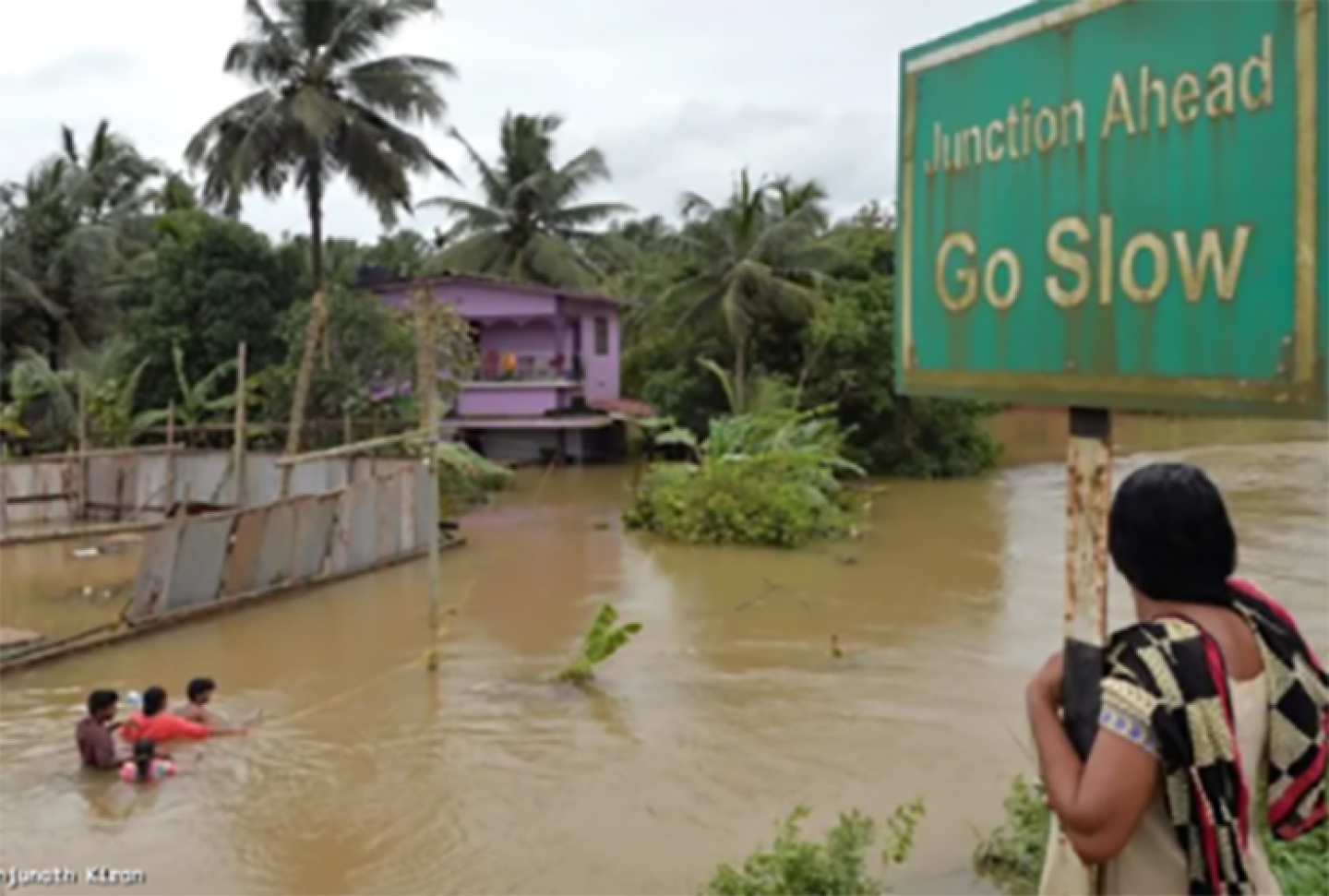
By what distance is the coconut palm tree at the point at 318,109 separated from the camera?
2425 cm

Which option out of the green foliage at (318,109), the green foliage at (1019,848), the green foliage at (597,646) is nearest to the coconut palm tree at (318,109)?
the green foliage at (318,109)

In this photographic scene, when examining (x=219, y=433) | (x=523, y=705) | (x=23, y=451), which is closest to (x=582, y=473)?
(x=219, y=433)

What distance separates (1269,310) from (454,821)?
645 centimetres

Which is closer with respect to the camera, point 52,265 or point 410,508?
point 410,508

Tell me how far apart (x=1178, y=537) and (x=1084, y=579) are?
0.98 ft

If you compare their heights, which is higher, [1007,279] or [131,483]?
[1007,279]

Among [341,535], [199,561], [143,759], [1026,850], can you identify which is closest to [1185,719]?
[1026,850]

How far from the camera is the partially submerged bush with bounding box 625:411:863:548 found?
57.4ft

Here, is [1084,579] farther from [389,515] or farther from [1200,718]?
[389,515]

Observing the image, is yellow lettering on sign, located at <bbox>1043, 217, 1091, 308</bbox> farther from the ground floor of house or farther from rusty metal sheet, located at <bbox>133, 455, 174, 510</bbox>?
the ground floor of house

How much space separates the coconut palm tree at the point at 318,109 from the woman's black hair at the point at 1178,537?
23.3 meters

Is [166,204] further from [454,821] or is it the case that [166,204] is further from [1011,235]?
[1011,235]

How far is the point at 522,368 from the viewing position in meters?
27.2

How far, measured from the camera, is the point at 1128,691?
1.84 metres
